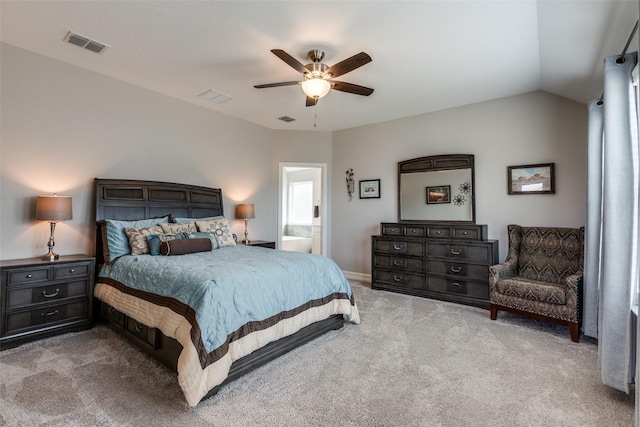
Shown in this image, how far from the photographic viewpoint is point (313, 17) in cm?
251

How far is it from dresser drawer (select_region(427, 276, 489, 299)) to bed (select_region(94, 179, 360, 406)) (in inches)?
62.6

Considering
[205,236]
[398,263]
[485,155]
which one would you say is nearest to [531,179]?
[485,155]

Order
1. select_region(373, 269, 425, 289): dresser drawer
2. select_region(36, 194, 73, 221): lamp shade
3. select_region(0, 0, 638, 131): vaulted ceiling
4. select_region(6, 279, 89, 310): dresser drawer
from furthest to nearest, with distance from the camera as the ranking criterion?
select_region(373, 269, 425, 289): dresser drawer → select_region(36, 194, 73, 221): lamp shade → select_region(6, 279, 89, 310): dresser drawer → select_region(0, 0, 638, 131): vaulted ceiling

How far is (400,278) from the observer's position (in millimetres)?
4656

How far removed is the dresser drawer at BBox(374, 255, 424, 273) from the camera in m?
4.48

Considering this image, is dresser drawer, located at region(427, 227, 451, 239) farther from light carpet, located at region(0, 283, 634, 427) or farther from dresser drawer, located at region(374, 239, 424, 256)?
light carpet, located at region(0, 283, 634, 427)

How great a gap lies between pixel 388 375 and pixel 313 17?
286cm

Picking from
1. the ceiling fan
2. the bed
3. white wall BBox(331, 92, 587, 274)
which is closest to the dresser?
white wall BBox(331, 92, 587, 274)

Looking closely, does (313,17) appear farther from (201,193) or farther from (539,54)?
(201,193)

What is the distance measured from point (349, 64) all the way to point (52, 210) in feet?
10.3

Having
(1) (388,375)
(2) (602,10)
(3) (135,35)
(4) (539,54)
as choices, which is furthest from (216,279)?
(4) (539,54)

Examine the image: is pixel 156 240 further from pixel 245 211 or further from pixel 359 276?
pixel 359 276

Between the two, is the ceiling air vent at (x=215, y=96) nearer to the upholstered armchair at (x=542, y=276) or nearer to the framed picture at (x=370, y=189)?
the framed picture at (x=370, y=189)

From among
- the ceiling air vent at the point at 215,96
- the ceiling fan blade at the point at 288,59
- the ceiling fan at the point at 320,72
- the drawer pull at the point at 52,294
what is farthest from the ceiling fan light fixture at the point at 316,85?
the drawer pull at the point at 52,294
